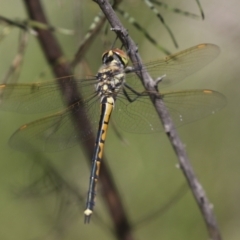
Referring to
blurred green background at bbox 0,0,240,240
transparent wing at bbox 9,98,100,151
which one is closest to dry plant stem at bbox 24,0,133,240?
transparent wing at bbox 9,98,100,151

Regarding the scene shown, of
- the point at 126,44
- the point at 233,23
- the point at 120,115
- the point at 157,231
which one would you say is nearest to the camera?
the point at 126,44

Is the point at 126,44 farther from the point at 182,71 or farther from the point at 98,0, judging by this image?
the point at 182,71

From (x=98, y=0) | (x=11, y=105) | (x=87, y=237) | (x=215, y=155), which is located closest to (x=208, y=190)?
(x=215, y=155)

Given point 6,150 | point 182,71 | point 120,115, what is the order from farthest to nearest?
1. point 6,150
2. point 120,115
3. point 182,71

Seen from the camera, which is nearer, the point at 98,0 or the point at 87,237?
the point at 98,0

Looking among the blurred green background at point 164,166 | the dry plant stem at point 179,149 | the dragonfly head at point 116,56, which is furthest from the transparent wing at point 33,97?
the blurred green background at point 164,166

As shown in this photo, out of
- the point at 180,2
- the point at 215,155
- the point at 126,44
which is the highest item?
the point at 180,2

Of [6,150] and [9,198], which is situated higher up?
[6,150]
